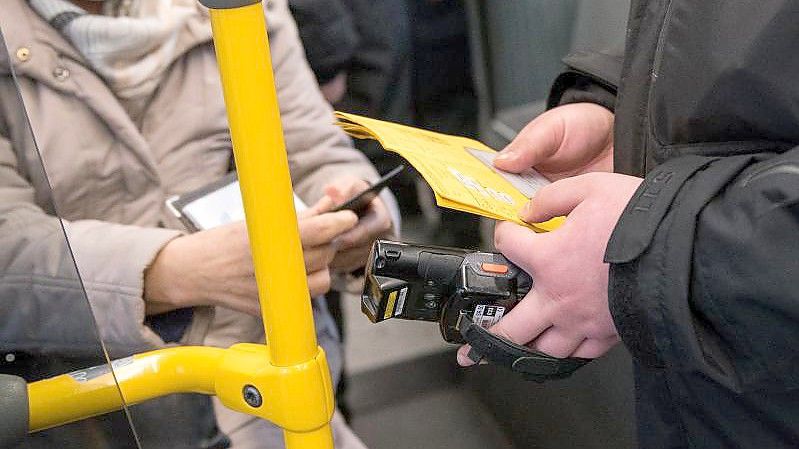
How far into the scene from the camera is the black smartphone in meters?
0.94

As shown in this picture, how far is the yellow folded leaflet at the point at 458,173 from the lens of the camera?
2.07ft

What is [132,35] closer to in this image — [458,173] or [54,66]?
[54,66]

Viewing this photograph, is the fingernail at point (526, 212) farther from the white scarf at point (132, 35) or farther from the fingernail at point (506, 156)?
the white scarf at point (132, 35)

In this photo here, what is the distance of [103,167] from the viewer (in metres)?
0.99

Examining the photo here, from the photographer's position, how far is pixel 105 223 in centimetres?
96

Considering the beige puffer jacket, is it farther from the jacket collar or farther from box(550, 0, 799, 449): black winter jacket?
box(550, 0, 799, 449): black winter jacket

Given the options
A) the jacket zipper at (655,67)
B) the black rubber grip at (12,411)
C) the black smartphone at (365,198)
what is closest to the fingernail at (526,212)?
the jacket zipper at (655,67)

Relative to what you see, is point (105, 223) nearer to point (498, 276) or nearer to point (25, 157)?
point (25, 157)

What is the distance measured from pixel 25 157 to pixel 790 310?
0.52 metres

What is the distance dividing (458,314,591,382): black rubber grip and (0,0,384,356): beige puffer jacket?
0.93 ft

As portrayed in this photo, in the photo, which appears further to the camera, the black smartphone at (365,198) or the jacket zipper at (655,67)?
the black smartphone at (365,198)

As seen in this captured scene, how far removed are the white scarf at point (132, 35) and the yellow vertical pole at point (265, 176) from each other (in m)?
0.50

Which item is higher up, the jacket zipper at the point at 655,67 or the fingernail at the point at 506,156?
the jacket zipper at the point at 655,67

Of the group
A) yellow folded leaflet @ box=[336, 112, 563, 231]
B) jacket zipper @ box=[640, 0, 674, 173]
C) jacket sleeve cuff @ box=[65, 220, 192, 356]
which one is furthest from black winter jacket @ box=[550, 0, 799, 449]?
jacket sleeve cuff @ box=[65, 220, 192, 356]
